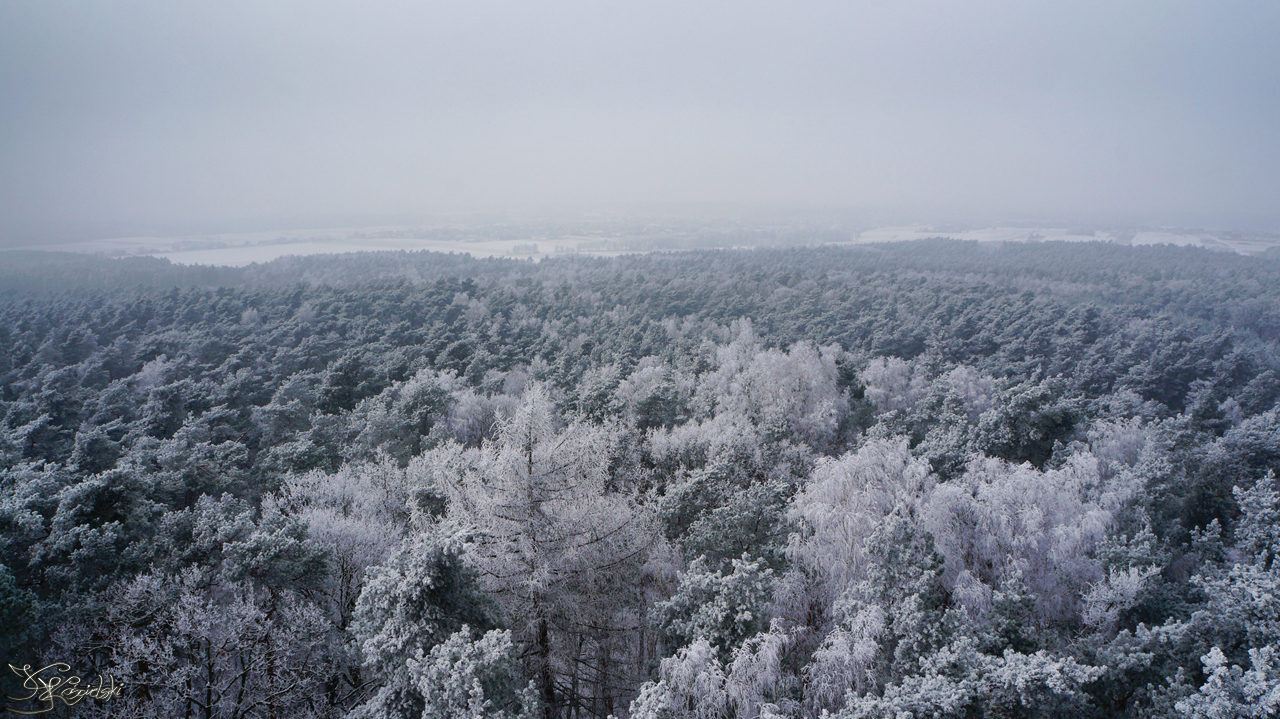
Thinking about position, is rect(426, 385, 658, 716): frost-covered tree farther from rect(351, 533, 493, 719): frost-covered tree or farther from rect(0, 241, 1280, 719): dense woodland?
rect(351, 533, 493, 719): frost-covered tree

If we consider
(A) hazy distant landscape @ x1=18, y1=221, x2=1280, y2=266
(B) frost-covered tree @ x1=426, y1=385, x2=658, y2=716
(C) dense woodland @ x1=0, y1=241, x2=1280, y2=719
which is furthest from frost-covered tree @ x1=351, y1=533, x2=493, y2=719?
(A) hazy distant landscape @ x1=18, y1=221, x2=1280, y2=266

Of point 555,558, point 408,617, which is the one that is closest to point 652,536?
point 555,558

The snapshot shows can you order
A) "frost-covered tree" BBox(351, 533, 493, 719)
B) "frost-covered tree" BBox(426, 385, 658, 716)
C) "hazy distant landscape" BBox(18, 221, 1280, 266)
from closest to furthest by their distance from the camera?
"frost-covered tree" BBox(351, 533, 493, 719) → "frost-covered tree" BBox(426, 385, 658, 716) → "hazy distant landscape" BBox(18, 221, 1280, 266)

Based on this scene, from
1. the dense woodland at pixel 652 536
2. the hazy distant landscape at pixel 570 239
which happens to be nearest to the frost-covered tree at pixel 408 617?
the dense woodland at pixel 652 536

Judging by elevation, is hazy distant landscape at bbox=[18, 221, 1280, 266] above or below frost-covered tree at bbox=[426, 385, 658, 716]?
above

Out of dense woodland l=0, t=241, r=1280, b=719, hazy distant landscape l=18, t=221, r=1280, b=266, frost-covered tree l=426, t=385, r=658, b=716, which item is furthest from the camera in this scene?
hazy distant landscape l=18, t=221, r=1280, b=266

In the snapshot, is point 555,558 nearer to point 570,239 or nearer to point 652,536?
point 652,536

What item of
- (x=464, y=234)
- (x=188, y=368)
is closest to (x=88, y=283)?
(x=188, y=368)

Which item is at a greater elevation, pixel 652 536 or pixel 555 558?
pixel 555 558

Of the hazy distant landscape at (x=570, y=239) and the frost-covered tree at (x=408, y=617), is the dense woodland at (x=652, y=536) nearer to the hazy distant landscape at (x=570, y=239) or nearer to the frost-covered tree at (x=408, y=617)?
the frost-covered tree at (x=408, y=617)
